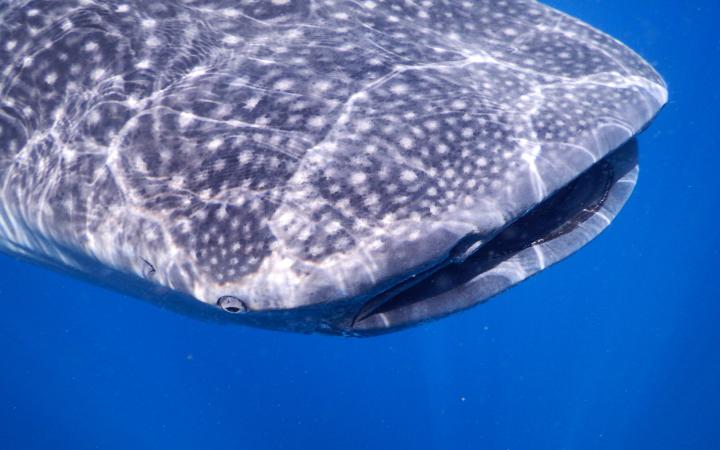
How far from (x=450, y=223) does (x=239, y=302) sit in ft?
2.82

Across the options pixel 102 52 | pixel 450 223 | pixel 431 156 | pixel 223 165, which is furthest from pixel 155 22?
pixel 450 223

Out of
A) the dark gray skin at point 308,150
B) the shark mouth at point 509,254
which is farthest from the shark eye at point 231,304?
the shark mouth at point 509,254

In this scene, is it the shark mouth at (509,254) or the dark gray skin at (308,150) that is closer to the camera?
the dark gray skin at (308,150)

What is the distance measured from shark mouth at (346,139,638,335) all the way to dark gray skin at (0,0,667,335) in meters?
0.01

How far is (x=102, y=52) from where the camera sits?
9.77ft

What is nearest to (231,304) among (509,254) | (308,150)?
(308,150)

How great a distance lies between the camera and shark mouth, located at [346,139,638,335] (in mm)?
2583

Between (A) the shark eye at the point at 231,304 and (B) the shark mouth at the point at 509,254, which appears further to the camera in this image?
(B) the shark mouth at the point at 509,254

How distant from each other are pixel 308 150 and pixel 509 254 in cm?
111

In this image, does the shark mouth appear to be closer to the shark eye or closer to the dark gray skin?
the dark gray skin

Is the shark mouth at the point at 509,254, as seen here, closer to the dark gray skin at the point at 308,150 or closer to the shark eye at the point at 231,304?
the dark gray skin at the point at 308,150

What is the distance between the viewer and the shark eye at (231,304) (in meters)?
2.24

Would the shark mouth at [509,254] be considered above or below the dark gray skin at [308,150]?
below

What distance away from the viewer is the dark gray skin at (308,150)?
227 centimetres
